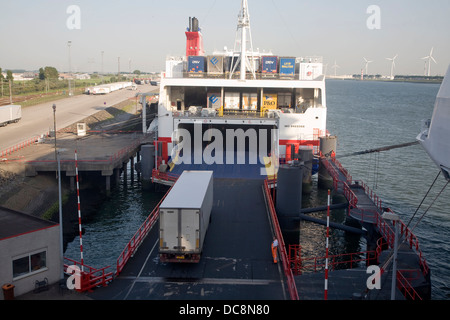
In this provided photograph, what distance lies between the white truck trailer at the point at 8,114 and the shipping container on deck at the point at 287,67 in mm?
34182

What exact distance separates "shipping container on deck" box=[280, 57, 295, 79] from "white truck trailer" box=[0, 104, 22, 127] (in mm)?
34182

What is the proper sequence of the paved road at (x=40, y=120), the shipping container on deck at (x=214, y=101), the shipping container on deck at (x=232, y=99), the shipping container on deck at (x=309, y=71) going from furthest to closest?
the paved road at (x=40, y=120) < the shipping container on deck at (x=309, y=71) < the shipping container on deck at (x=232, y=99) < the shipping container on deck at (x=214, y=101)

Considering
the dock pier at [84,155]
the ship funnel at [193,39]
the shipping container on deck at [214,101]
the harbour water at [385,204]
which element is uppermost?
the ship funnel at [193,39]

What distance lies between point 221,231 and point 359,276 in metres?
6.49

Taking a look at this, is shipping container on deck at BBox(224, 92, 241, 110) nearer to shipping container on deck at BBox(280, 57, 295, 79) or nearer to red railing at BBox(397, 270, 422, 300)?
shipping container on deck at BBox(280, 57, 295, 79)

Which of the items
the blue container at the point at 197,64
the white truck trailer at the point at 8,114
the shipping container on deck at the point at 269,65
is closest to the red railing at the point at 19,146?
the white truck trailer at the point at 8,114

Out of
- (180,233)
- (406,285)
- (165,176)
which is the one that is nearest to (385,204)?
(165,176)

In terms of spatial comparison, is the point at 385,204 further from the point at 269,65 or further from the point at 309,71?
the point at 269,65

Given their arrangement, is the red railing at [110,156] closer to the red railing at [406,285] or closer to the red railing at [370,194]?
the red railing at [370,194]

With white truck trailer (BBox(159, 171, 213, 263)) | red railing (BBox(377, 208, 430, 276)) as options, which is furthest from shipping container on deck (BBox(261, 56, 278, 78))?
white truck trailer (BBox(159, 171, 213, 263))

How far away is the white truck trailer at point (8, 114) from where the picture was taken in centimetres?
5219

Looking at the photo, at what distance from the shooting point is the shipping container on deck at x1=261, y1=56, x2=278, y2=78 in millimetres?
40656
